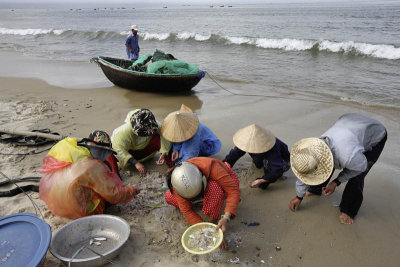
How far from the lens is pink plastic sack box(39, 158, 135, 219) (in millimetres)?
2279

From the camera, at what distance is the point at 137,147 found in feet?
11.0

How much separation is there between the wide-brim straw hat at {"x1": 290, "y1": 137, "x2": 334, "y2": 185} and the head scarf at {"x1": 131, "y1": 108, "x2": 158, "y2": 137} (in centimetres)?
147

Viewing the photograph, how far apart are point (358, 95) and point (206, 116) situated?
11.9 feet

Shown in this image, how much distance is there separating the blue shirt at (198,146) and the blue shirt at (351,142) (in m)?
1.17

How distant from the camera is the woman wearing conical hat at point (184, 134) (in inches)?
117

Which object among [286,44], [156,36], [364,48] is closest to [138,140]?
[364,48]

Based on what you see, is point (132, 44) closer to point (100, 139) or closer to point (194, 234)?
point (100, 139)

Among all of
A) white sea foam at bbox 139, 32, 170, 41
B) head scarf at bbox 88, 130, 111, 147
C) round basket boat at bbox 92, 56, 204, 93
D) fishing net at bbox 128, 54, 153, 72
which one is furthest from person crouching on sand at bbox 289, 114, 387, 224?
white sea foam at bbox 139, 32, 170, 41

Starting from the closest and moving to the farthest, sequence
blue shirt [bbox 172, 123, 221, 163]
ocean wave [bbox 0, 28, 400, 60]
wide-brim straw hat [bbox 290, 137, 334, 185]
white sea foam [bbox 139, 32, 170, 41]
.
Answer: wide-brim straw hat [bbox 290, 137, 334, 185], blue shirt [bbox 172, 123, 221, 163], ocean wave [bbox 0, 28, 400, 60], white sea foam [bbox 139, 32, 170, 41]

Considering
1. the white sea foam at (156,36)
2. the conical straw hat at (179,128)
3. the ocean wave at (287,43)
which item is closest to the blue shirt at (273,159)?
the conical straw hat at (179,128)

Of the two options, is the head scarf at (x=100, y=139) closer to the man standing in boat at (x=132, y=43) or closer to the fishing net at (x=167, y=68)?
the fishing net at (x=167, y=68)

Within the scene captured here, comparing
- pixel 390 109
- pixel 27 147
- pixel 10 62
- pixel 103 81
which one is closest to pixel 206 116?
pixel 27 147

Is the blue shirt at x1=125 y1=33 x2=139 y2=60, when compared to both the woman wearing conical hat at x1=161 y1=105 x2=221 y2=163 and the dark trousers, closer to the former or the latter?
the woman wearing conical hat at x1=161 y1=105 x2=221 y2=163

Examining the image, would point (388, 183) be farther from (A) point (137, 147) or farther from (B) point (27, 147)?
(B) point (27, 147)
